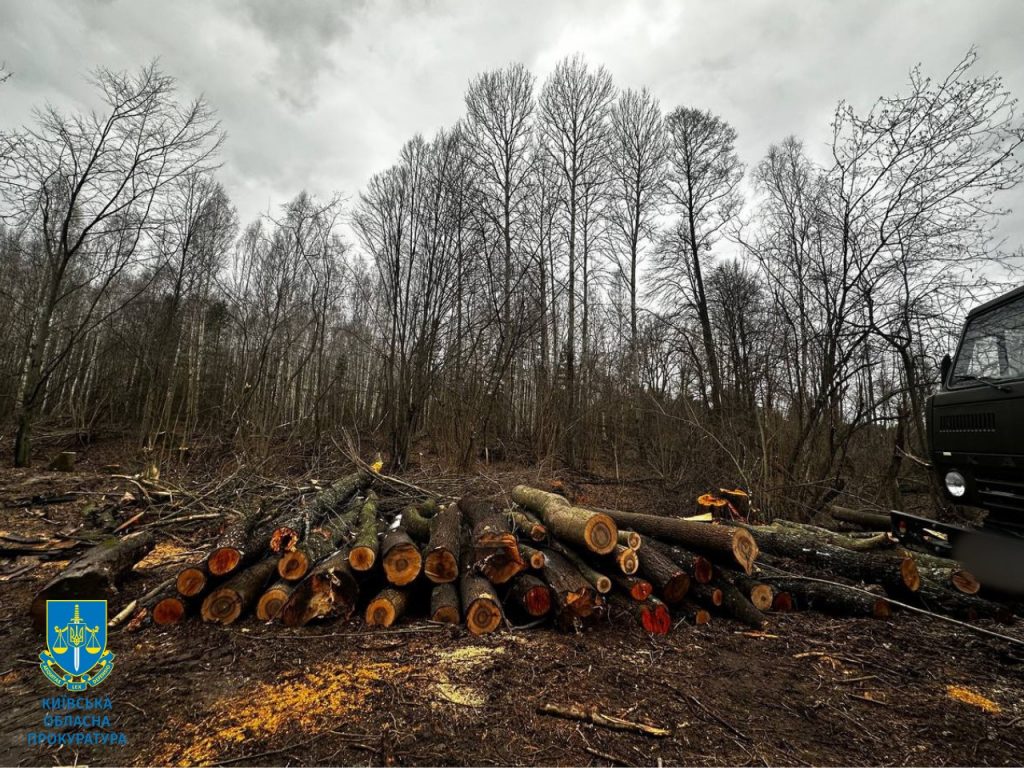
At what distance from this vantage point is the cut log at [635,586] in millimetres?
3896

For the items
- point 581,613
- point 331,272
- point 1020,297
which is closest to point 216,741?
point 581,613

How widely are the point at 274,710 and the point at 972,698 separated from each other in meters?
4.61

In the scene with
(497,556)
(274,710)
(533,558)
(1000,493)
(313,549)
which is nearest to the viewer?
(274,710)

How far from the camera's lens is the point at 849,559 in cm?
471

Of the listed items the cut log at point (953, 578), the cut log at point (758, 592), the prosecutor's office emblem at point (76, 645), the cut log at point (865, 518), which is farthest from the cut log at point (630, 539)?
the cut log at point (865, 518)

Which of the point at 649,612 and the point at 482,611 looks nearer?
the point at 482,611

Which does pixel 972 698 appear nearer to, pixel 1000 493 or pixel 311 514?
pixel 1000 493

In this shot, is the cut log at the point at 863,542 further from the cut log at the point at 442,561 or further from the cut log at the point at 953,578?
the cut log at the point at 442,561

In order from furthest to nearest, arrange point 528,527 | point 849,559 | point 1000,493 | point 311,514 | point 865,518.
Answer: point 865,518, point 311,514, point 528,527, point 849,559, point 1000,493

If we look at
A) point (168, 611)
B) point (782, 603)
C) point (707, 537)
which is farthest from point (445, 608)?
point (782, 603)

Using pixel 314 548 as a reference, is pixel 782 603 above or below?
below

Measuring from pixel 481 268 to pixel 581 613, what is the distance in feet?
35.4

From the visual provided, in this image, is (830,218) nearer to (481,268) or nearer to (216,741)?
(481,268)

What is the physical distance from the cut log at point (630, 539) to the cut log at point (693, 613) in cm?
70
